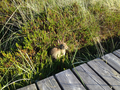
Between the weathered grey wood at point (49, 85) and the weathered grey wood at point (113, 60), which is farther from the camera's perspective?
the weathered grey wood at point (113, 60)

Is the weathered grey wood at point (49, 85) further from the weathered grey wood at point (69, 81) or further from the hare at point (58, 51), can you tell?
the hare at point (58, 51)

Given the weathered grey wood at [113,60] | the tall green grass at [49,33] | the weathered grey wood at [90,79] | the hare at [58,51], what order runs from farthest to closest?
the hare at [58,51], the tall green grass at [49,33], the weathered grey wood at [113,60], the weathered grey wood at [90,79]

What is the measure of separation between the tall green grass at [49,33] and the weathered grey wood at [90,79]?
0.29 m

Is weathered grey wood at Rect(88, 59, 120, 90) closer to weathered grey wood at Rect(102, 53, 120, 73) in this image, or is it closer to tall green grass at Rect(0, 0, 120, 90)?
weathered grey wood at Rect(102, 53, 120, 73)

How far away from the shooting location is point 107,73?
1838 millimetres

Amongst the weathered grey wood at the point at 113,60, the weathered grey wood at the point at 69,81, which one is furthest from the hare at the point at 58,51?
the weathered grey wood at the point at 113,60

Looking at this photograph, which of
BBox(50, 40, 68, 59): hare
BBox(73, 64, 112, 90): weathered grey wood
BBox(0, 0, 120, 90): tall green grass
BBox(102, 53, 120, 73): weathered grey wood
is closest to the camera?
BBox(73, 64, 112, 90): weathered grey wood

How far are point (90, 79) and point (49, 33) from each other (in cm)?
143

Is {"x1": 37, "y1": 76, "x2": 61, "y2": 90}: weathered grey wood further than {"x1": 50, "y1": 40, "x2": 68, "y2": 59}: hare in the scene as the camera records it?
No

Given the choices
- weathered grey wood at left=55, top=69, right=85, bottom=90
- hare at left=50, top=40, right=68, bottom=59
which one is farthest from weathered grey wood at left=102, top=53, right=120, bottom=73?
hare at left=50, top=40, right=68, bottom=59

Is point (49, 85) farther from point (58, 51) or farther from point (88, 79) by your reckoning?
point (58, 51)

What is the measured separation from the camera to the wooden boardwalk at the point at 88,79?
1.65 metres

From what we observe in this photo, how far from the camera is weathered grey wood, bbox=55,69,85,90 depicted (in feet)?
5.37

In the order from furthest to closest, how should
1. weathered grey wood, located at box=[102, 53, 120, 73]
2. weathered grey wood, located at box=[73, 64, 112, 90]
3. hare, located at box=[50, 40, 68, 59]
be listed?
hare, located at box=[50, 40, 68, 59]
weathered grey wood, located at box=[102, 53, 120, 73]
weathered grey wood, located at box=[73, 64, 112, 90]
